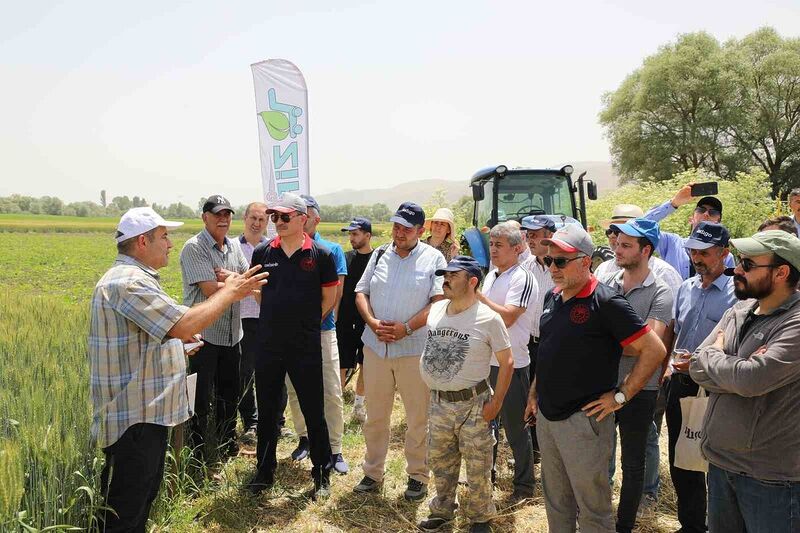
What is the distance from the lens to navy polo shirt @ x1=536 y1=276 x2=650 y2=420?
2795 mm

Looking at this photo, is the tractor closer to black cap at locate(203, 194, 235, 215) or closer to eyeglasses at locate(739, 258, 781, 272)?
black cap at locate(203, 194, 235, 215)

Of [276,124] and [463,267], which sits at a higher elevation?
[276,124]

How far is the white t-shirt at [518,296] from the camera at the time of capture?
161 inches

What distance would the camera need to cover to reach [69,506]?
283cm

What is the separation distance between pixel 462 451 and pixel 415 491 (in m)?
0.80

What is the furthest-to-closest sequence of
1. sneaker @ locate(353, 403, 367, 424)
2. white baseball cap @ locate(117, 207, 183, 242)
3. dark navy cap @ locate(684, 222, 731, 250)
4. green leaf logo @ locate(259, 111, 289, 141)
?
green leaf logo @ locate(259, 111, 289, 141), sneaker @ locate(353, 403, 367, 424), dark navy cap @ locate(684, 222, 731, 250), white baseball cap @ locate(117, 207, 183, 242)

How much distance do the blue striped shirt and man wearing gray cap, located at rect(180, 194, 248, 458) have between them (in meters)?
1.16

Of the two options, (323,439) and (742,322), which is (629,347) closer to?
(742,322)

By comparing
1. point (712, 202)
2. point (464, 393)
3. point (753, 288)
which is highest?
point (712, 202)

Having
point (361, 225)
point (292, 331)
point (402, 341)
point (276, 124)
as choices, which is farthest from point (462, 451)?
point (276, 124)

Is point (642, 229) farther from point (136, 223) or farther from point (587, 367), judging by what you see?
point (136, 223)

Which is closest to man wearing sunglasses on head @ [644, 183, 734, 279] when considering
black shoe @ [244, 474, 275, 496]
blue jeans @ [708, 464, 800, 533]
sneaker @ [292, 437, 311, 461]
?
blue jeans @ [708, 464, 800, 533]

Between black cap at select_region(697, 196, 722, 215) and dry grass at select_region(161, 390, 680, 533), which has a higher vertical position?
black cap at select_region(697, 196, 722, 215)

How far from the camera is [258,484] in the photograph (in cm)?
411
